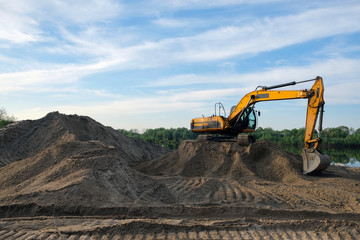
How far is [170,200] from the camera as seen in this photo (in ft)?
24.7

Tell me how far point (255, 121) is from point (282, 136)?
122 ft

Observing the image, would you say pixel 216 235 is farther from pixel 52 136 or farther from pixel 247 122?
pixel 52 136

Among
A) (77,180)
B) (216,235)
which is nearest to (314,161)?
(216,235)

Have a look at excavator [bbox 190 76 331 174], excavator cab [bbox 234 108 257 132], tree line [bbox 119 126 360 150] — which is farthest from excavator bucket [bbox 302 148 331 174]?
tree line [bbox 119 126 360 150]

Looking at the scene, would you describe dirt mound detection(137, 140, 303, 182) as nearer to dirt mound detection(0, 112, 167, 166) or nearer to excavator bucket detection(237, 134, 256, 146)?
excavator bucket detection(237, 134, 256, 146)

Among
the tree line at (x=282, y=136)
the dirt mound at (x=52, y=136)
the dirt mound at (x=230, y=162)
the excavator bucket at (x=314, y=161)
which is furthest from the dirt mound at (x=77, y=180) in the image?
the tree line at (x=282, y=136)

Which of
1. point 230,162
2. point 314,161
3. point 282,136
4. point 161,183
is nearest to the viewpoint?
point 161,183

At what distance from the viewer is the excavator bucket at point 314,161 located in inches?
450

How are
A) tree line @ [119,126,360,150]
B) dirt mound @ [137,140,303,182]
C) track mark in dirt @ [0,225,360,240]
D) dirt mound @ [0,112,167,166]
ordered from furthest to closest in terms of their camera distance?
tree line @ [119,126,360,150] → dirt mound @ [0,112,167,166] → dirt mound @ [137,140,303,182] → track mark in dirt @ [0,225,360,240]

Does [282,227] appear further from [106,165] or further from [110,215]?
[106,165]

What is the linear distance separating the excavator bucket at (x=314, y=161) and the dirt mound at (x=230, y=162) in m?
0.41

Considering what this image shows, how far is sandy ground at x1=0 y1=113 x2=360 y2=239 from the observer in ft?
16.7

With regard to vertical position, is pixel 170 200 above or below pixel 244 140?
below

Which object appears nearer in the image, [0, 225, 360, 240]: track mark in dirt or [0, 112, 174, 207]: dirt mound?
[0, 225, 360, 240]: track mark in dirt
